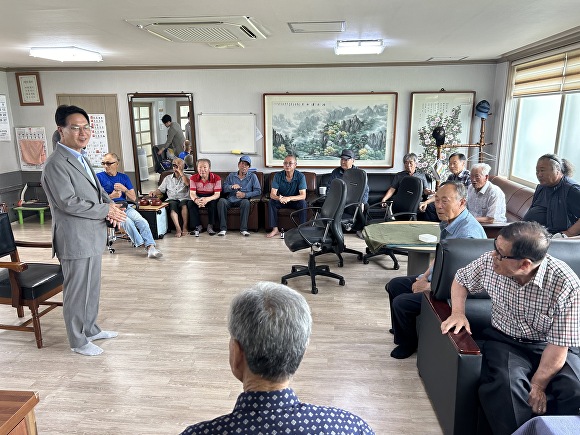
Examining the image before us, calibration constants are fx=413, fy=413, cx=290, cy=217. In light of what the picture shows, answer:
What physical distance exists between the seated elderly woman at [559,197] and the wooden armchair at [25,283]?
4011 millimetres

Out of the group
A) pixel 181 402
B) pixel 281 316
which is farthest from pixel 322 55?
pixel 281 316

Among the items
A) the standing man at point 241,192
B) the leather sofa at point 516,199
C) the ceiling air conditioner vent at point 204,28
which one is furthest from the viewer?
the standing man at point 241,192

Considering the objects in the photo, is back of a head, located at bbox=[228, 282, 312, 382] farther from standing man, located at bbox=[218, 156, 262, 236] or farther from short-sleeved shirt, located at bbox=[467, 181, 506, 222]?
standing man, located at bbox=[218, 156, 262, 236]

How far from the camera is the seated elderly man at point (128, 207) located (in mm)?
5211

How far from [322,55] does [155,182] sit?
362cm

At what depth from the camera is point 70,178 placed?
2656 millimetres

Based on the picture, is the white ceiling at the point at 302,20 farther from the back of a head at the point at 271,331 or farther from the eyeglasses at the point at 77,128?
the back of a head at the point at 271,331

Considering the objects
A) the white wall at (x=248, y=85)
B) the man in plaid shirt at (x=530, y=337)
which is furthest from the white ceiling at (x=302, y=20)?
the man in plaid shirt at (x=530, y=337)

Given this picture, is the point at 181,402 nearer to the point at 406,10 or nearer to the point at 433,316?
the point at 433,316

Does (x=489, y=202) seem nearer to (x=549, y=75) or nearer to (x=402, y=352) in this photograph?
(x=549, y=75)

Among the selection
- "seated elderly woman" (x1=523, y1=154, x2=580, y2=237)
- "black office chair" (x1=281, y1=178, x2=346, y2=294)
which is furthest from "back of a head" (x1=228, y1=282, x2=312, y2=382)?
"seated elderly woman" (x1=523, y1=154, x2=580, y2=237)

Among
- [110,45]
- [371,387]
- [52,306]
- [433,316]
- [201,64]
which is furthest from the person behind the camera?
[201,64]

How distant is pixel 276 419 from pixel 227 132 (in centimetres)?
622

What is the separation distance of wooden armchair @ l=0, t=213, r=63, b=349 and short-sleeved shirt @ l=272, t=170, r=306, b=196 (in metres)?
3.30
